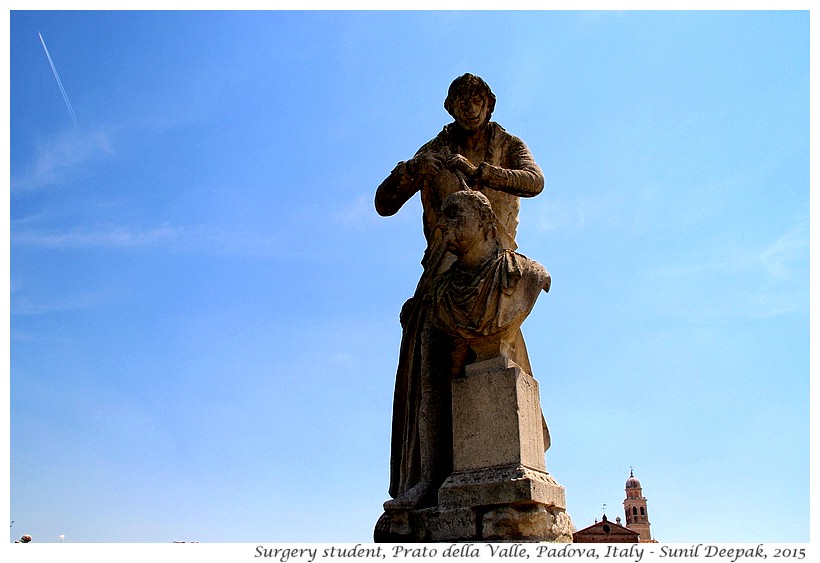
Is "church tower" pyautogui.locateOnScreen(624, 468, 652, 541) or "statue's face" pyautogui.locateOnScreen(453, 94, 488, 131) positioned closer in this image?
"statue's face" pyautogui.locateOnScreen(453, 94, 488, 131)

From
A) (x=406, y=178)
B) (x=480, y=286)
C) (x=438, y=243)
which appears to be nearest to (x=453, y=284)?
(x=480, y=286)

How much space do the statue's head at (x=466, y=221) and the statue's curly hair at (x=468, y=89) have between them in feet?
4.96

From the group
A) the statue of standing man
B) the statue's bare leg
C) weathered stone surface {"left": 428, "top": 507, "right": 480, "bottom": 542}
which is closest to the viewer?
weathered stone surface {"left": 428, "top": 507, "right": 480, "bottom": 542}

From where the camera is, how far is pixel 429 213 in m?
7.07

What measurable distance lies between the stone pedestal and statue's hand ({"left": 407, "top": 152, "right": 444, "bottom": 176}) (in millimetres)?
2038

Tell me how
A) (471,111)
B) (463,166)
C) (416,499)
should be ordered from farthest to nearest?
1. (471,111)
2. (463,166)
3. (416,499)

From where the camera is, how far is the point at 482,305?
5.57 metres

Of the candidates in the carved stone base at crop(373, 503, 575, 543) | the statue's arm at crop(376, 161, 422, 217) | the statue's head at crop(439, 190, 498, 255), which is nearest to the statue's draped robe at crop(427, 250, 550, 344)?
the statue's head at crop(439, 190, 498, 255)

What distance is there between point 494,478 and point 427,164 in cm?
304

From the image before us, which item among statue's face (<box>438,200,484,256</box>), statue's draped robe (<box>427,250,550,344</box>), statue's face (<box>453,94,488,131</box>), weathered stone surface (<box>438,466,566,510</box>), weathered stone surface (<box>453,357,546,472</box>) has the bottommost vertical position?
weathered stone surface (<box>438,466,566,510</box>)

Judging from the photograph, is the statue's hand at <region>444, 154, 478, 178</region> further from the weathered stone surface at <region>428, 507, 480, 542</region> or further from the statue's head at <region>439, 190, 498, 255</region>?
the weathered stone surface at <region>428, 507, 480, 542</region>

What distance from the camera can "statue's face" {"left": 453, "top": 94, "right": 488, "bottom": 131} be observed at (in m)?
6.93

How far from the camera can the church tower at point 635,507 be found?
10100 cm

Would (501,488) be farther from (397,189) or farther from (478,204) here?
(397,189)
